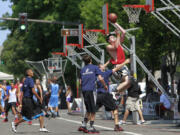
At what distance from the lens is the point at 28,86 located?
1664 centimetres

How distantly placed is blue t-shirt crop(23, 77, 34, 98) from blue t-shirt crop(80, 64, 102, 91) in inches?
72.6

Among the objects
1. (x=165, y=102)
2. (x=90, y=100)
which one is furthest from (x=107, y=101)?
(x=165, y=102)

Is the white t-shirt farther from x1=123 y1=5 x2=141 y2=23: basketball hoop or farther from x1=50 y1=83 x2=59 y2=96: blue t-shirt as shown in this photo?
x1=50 y1=83 x2=59 y2=96: blue t-shirt

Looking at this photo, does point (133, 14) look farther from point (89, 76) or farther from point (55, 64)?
point (55, 64)

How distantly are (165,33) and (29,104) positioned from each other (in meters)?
13.3

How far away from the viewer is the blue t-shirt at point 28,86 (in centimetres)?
1655

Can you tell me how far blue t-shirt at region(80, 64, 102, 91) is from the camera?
15164 mm

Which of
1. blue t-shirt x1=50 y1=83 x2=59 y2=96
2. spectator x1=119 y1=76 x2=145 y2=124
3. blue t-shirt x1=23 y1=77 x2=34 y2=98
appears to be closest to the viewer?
blue t-shirt x1=23 y1=77 x2=34 y2=98

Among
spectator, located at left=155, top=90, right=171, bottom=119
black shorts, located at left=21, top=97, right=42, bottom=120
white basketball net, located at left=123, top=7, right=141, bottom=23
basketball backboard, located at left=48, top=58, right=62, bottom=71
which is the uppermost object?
white basketball net, located at left=123, top=7, right=141, bottom=23

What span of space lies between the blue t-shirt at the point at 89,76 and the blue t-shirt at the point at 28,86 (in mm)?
1843

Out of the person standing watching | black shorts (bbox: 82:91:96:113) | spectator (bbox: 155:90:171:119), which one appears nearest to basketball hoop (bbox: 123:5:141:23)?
spectator (bbox: 155:90:171:119)

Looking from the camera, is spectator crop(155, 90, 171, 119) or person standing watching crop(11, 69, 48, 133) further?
spectator crop(155, 90, 171, 119)

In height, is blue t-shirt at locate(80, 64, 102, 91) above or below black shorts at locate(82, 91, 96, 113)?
above

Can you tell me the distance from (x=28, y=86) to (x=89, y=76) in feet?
7.30
